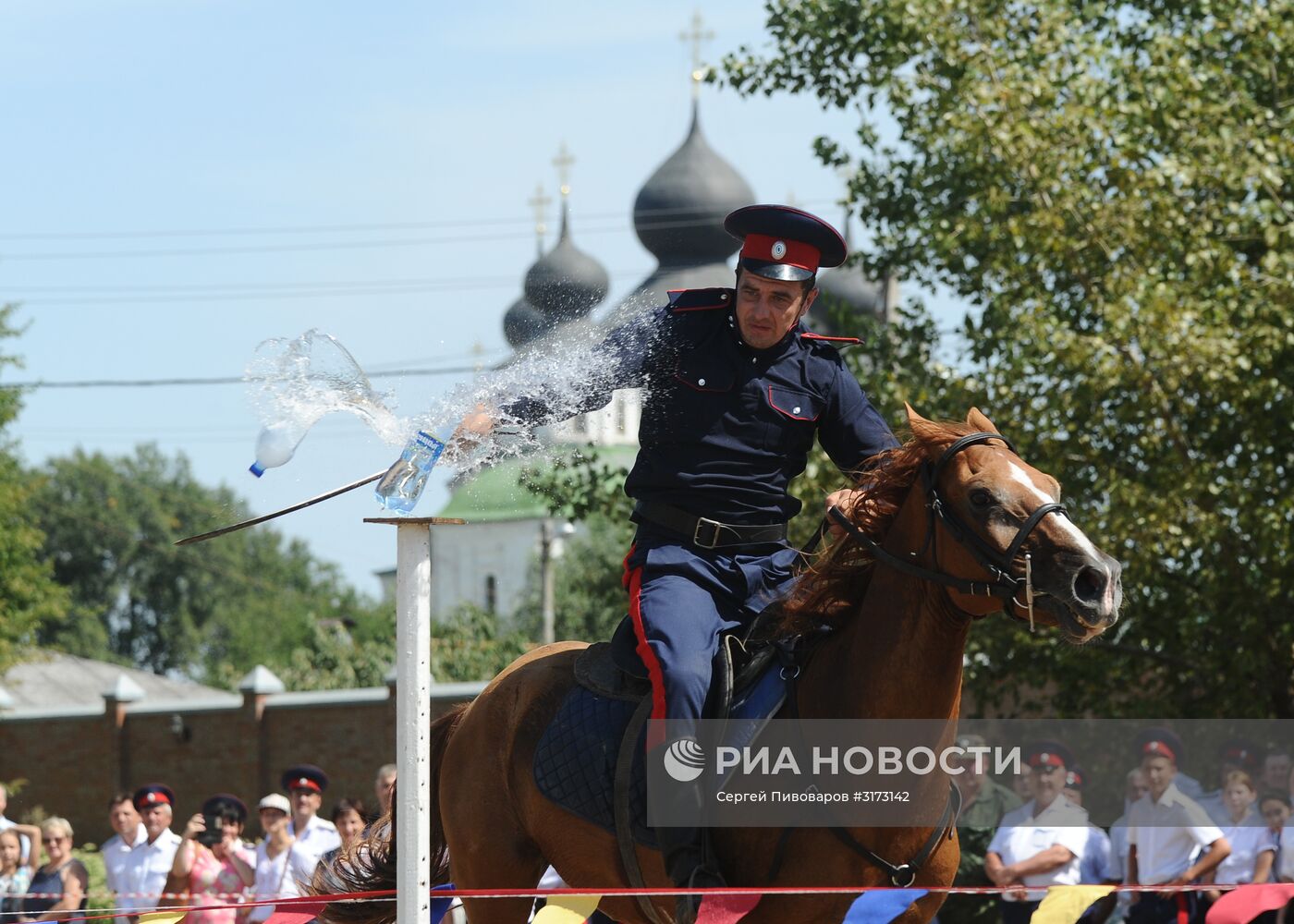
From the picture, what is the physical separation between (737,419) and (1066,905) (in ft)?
8.09

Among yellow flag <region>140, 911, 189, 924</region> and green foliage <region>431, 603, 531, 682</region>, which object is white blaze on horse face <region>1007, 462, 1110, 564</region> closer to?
yellow flag <region>140, 911, 189, 924</region>

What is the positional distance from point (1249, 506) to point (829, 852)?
7.27 meters

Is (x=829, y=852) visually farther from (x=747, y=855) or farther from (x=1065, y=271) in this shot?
(x=1065, y=271)

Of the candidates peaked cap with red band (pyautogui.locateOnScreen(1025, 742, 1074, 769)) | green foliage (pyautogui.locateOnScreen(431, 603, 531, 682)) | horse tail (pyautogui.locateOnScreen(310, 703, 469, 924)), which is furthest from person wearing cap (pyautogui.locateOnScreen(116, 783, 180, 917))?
green foliage (pyautogui.locateOnScreen(431, 603, 531, 682))

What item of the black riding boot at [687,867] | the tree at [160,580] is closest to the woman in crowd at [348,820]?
the black riding boot at [687,867]

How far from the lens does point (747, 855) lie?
5.06m

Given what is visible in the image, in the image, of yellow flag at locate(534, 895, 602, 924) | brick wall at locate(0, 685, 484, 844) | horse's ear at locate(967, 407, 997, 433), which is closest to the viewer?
horse's ear at locate(967, 407, 997, 433)

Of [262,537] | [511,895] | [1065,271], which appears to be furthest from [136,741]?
[262,537]

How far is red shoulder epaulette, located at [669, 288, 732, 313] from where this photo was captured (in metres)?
5.59

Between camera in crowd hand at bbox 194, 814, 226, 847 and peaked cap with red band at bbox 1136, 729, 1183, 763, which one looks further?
camera in crowd hand at bbox 194, 814, 226, 847

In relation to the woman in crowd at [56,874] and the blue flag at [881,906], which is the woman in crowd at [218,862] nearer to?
the woman in crowd at [56,874]

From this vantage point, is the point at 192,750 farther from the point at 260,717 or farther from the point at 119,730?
the point at 119,730

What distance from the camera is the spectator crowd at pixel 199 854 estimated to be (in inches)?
412

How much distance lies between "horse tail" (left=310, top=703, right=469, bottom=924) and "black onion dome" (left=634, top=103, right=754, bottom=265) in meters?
14.5
